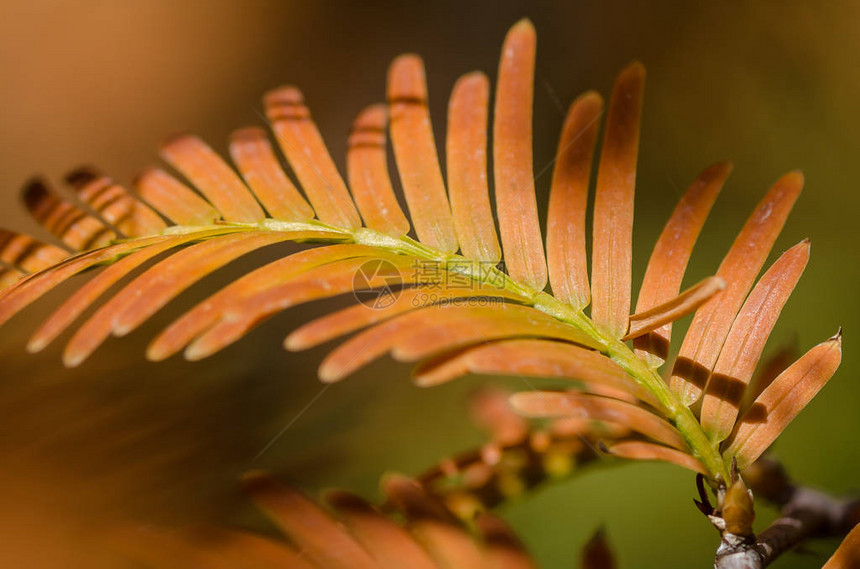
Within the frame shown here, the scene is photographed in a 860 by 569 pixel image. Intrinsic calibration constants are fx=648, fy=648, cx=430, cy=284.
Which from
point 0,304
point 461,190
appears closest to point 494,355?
point 461,190

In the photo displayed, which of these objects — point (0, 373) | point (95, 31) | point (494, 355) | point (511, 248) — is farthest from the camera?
point (95, 31)

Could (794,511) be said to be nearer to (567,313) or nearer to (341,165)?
(567,313)

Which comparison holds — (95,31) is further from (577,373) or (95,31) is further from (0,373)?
(577,373)

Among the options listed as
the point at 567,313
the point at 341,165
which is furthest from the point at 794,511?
the point at 341,165

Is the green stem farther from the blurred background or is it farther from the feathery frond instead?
the blurred background

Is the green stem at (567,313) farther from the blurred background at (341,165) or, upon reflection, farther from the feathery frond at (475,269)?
the blurred background at (341,165)
